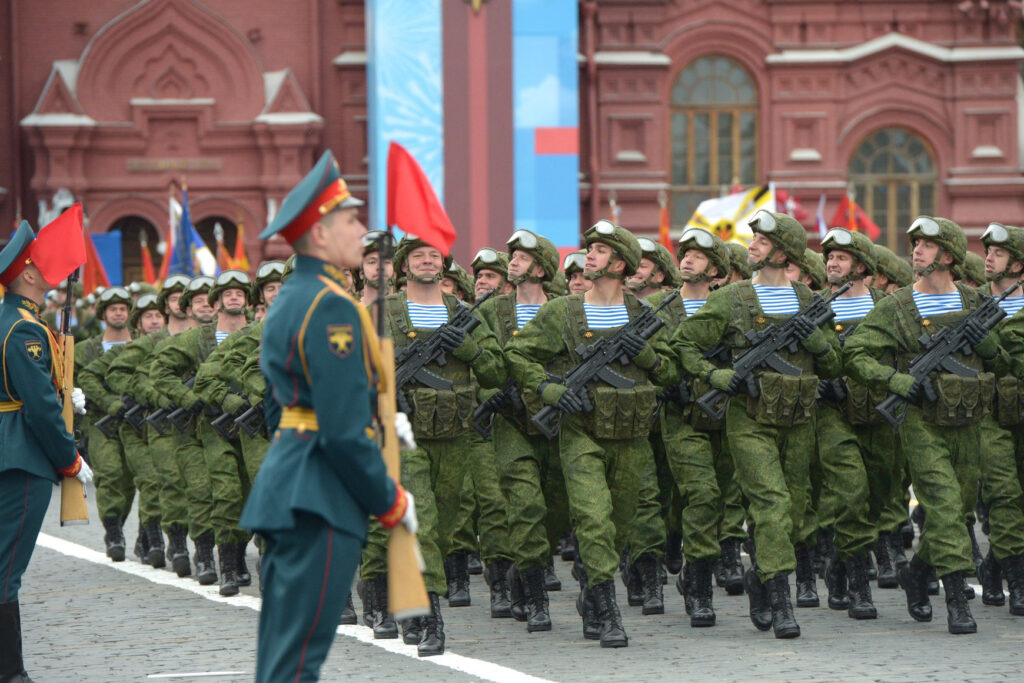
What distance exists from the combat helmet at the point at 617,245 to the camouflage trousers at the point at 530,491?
4.04 feet

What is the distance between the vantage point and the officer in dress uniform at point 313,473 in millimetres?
5512

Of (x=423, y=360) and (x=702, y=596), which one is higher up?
(x=423, y=360)

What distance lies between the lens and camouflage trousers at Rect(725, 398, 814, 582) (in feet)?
29.7

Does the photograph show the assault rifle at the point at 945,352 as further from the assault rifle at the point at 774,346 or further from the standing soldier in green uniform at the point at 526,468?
the standing soldier in green uniform at the point at 526,468

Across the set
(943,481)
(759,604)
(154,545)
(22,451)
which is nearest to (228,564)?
(154,545)

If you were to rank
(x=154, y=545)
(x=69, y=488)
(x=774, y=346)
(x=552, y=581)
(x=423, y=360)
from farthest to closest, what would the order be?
(x=154, y=545) < (x=552, y=581) < (x=774, y=346) < (x=423, y=360) < (x=69, y=488)

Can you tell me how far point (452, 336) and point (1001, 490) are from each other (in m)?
3.16

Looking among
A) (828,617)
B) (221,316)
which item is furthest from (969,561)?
(221,316)

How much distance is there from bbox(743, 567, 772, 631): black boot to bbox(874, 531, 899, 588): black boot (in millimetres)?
1976

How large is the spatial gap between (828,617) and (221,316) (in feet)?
15.9

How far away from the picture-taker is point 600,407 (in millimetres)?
9078

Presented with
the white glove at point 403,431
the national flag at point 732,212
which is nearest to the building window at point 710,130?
the national flag at point 732,212

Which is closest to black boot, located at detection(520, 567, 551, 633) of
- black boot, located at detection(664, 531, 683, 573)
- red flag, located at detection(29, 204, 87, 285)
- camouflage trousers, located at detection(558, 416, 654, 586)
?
camouflage trousers, located at detection(558, 416, 654, 586)

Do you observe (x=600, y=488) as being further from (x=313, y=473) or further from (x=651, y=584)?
(x=313, y=473)
